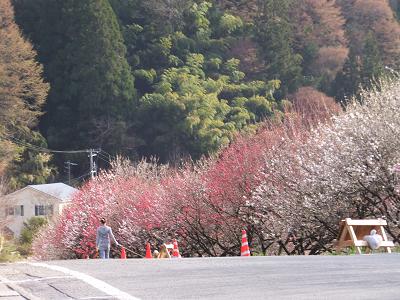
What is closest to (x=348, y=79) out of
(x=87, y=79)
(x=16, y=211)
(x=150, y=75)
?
(x=150, y=75)

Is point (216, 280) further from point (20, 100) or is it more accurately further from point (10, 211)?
point (20, 100)

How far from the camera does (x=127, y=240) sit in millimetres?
46906

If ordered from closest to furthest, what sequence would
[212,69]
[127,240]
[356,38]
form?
[127,240] → [212,69] → [356,38]

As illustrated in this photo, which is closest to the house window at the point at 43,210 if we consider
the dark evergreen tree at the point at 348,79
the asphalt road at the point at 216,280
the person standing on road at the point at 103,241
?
the dark evergreen tree at the point at 348,79

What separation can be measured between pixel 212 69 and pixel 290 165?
56.3 metres

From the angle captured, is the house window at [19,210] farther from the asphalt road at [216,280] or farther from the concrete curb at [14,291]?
the concrete curb at [14,291]

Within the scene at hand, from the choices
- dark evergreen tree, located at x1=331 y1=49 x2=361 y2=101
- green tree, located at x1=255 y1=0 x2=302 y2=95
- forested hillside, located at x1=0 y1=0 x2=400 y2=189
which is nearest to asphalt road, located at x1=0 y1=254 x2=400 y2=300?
forested hillside, located at x1=0 y1=0 x2=400 y2=189

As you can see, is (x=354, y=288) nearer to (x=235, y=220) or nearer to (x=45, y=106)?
(x=235, y=220)

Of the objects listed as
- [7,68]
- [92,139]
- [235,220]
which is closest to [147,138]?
[92,139]

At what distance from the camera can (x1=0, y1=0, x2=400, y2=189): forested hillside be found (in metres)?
79.2

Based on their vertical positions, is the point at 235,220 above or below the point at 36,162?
below

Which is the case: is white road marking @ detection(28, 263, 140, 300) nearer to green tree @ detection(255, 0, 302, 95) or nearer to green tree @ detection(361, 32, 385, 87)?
green tree @ detection(361, 32, 385, 87)

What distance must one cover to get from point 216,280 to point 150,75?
71024 mm

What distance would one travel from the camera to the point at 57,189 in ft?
247
